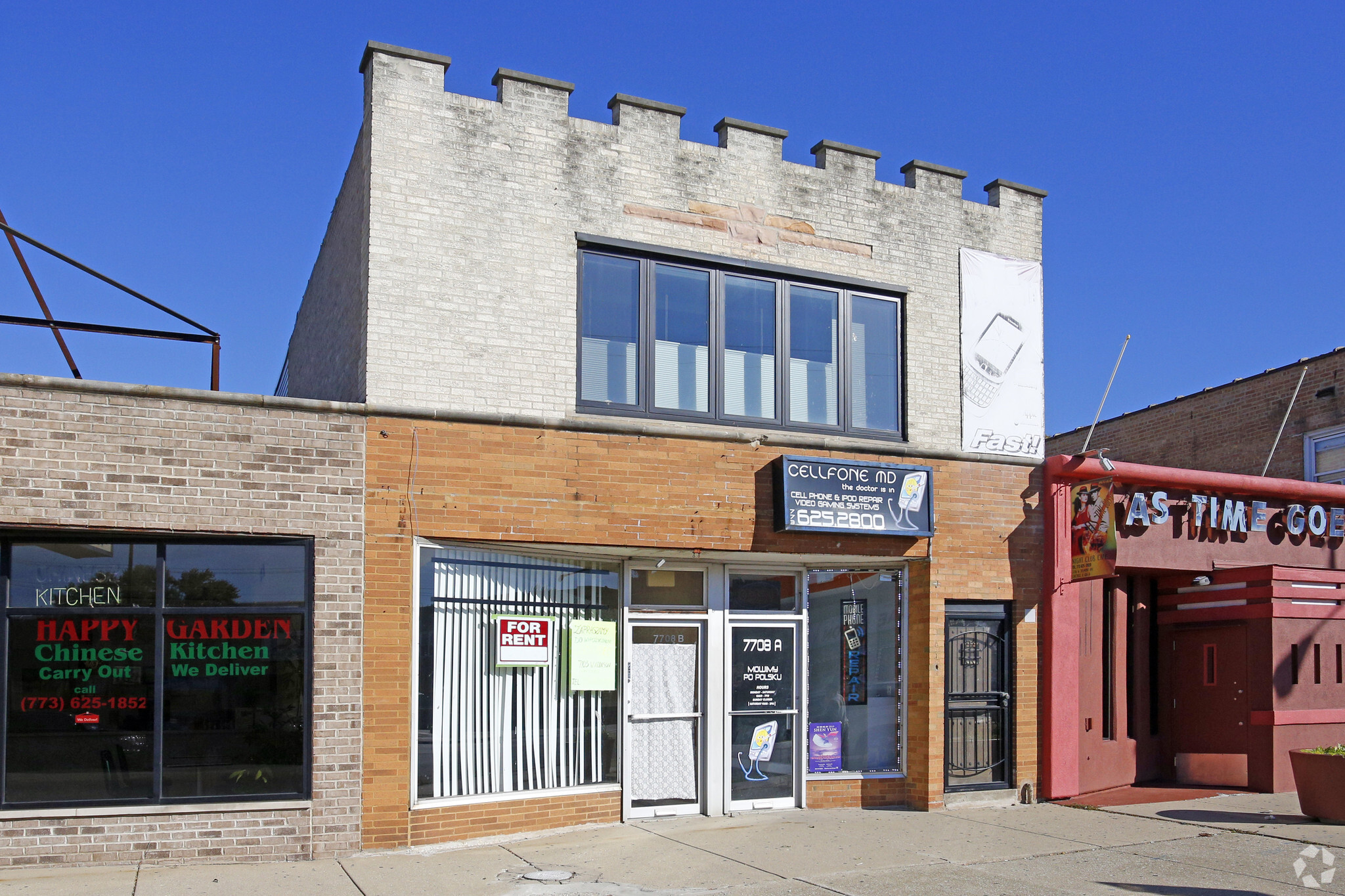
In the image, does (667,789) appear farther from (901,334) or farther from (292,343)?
(292,343)

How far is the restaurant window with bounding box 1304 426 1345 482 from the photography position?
57.9 ft

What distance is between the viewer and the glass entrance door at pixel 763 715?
38.3 feet

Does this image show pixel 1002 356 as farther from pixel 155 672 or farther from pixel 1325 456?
pixel 155 672

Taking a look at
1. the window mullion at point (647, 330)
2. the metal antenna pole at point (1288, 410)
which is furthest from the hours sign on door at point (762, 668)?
the metal antenna pole at point (1288, 410)

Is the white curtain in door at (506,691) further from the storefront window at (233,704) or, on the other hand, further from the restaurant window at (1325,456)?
the restaurant window at (1325,456)

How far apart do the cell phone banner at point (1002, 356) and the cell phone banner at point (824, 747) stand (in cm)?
334

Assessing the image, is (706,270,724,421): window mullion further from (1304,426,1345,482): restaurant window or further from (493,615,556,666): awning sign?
(1304,426,1345,482): restaurant window

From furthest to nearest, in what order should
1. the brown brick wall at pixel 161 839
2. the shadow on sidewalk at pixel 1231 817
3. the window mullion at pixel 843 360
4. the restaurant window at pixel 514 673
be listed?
the window mullion at pixel 843 360
the shadow on sidewalk at pixel 1231 817
the restaurant window at pixel 514 673
the brown brick wall at pixel 161 839

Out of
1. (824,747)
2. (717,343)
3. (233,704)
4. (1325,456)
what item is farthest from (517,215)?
(1325,456)

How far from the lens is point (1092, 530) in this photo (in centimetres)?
1259

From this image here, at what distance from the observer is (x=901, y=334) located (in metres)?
12.6

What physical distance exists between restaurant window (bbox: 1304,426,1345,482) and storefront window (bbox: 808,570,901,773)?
9.29 m

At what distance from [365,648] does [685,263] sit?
15.6ft

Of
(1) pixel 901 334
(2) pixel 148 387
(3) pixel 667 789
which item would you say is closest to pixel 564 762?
(3) pixel 667 789
